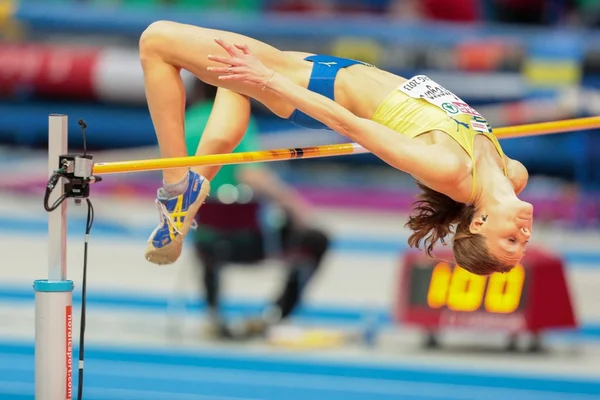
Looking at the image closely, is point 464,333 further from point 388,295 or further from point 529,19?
point 529,19

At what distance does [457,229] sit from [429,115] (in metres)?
0.47

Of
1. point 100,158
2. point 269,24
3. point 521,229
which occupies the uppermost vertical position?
point 269,24

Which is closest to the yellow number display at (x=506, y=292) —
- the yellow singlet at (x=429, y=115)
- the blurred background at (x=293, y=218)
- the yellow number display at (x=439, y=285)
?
the blurred background at (x=293, y=218)

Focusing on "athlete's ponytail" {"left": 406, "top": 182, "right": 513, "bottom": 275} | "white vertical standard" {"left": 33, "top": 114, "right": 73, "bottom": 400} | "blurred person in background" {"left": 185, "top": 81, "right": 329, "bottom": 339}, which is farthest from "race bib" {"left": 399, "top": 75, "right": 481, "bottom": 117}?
"blurred person in background" {"left": 185, "top": 81, "right": 329, "bottom": 339}

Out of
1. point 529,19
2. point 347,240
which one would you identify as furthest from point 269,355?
point 529,19

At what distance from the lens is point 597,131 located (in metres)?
12.0

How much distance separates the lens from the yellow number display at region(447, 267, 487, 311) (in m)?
6.80

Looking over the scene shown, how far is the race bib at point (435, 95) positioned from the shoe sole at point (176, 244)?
35.6 inches

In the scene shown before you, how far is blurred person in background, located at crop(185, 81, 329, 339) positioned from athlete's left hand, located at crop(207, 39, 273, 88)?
2.75 m

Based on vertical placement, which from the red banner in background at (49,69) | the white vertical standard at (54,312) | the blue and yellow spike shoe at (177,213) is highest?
the red banner in background at (49,69)

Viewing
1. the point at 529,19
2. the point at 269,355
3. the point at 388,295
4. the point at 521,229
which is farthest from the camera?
the point at 529,19

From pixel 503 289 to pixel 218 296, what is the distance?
5.60 ft

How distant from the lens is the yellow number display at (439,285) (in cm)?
684

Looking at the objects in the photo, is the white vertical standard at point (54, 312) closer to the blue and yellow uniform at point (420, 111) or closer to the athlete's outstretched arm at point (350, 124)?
the athlete's outstretched arm at point (350, 124)
